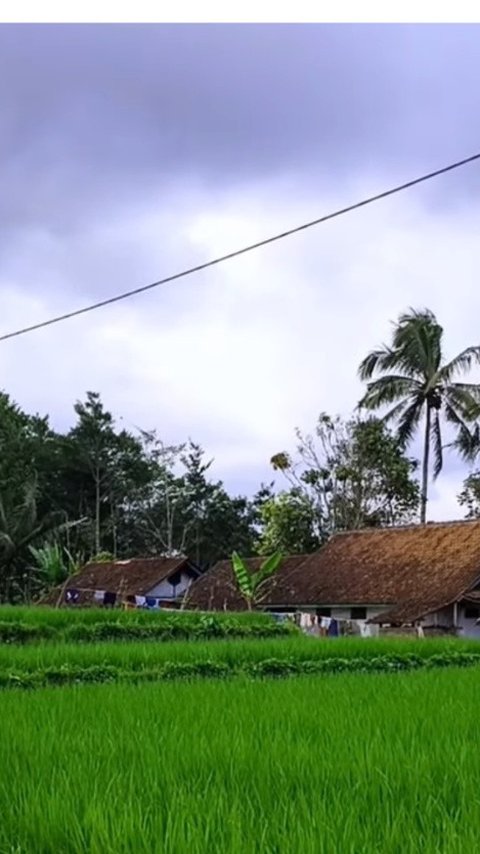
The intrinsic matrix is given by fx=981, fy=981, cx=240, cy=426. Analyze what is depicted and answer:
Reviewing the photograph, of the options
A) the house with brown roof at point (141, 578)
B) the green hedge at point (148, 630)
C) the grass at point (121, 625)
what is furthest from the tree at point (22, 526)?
the green hedge at point (148, 630)

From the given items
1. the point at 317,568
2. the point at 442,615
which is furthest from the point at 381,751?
the point at 317,568

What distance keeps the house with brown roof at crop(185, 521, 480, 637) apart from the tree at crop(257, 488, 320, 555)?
13.1ft

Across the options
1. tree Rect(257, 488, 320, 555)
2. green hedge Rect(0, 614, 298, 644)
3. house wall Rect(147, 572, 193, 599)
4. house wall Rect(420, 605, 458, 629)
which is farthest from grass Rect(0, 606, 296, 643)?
tree Rect(257, 488, 320, 555)

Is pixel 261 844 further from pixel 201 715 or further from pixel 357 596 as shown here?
pixel 357 596

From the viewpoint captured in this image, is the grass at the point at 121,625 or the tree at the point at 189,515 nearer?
the grass at the point at 121,625

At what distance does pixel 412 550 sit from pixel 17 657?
1180 cm

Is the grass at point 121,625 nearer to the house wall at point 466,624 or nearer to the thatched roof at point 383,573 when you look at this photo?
the thatched roof at point 383,573

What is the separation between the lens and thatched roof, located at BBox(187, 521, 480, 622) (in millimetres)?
18219

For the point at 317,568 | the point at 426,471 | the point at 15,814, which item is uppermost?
the point at 426,471

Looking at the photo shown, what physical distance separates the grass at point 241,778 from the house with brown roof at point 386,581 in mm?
12012

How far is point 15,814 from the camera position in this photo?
308 centimetres

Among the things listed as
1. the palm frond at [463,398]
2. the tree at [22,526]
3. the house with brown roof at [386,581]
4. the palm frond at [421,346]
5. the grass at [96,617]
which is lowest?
the grass at [96,617]

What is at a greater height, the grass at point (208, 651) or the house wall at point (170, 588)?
the house wall at point (170, 588)

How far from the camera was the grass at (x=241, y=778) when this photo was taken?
104 inches
